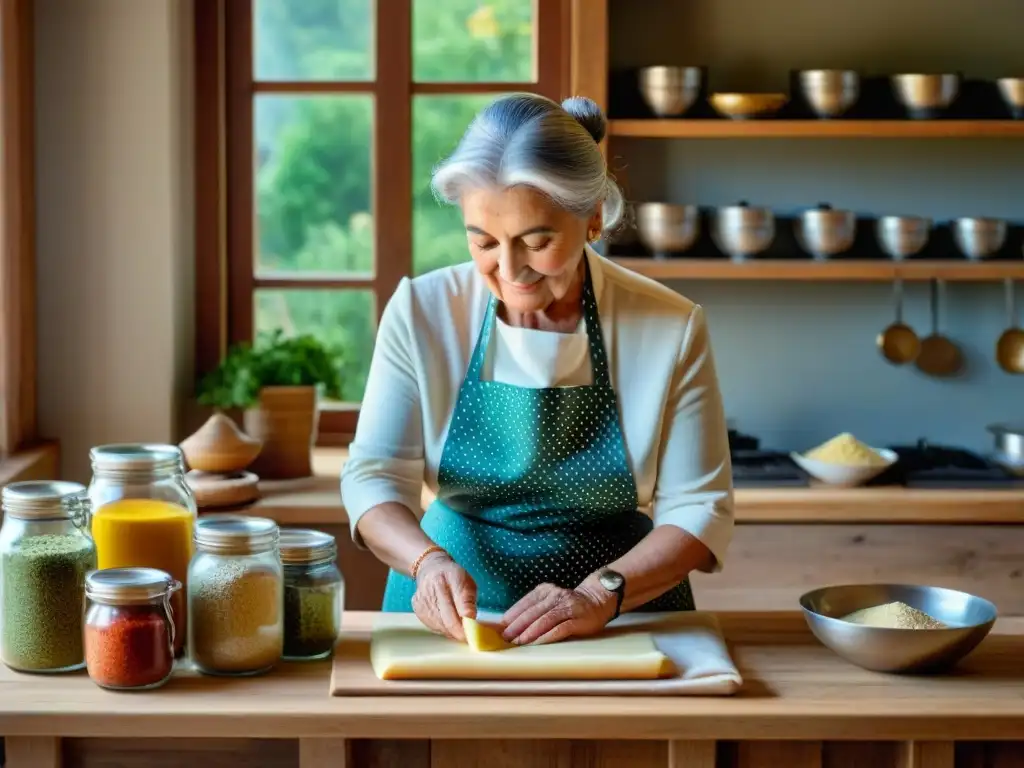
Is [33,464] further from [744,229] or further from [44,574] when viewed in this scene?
[744,229]

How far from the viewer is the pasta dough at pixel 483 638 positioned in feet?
5.57

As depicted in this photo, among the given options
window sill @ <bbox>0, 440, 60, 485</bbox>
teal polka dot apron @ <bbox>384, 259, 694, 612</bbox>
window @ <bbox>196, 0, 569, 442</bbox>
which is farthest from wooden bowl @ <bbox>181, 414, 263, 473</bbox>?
teal polka dot apron @ <bbox>384, 259, 694, 612</bbox>

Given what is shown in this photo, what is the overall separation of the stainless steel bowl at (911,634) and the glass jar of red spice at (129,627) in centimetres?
79

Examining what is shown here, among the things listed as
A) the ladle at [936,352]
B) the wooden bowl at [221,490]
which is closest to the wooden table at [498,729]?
the wooden bowl at [221,490]

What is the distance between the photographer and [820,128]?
3629 mm

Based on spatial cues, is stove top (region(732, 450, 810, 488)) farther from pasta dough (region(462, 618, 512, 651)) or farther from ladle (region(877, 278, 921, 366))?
pasta dough (region(462, 618, 512, 651))

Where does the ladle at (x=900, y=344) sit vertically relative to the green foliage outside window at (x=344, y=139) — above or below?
below

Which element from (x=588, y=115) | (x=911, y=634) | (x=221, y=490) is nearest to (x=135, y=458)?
(x=588, y=115)

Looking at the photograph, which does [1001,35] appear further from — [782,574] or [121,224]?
[121,224]

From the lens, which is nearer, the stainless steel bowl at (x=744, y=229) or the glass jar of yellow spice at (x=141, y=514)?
the glass jar of yellow spice at (x=141, y=514)

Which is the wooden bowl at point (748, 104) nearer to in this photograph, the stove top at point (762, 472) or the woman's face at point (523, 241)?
the stove top at point (762, 472)

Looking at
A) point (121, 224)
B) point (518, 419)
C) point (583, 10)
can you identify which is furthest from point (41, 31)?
point (518, 419)

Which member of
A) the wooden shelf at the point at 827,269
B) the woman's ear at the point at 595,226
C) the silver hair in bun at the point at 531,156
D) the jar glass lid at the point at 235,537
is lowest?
the jar glass lid at the point at 235,537

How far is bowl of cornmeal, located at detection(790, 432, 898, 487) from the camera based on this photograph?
11.3 feet
